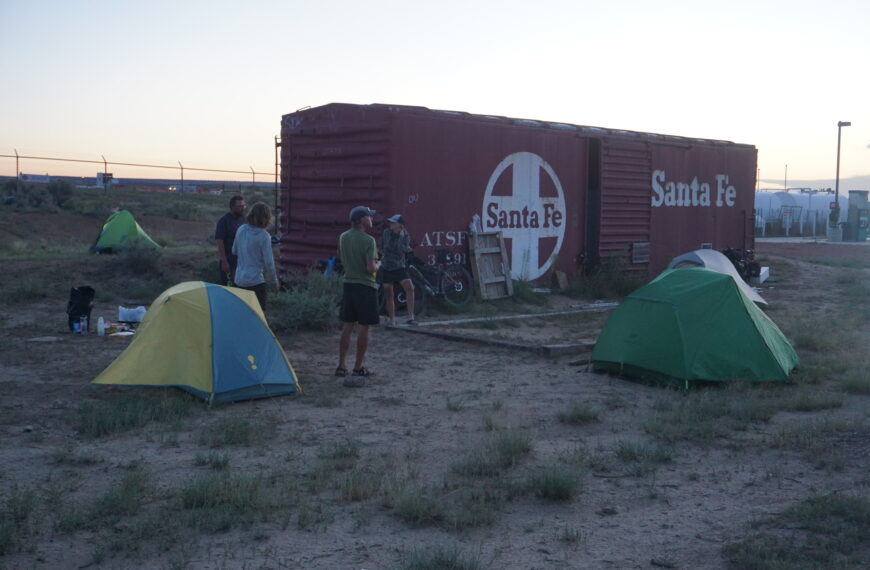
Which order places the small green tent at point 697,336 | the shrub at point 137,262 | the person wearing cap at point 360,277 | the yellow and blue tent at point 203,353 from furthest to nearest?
the shrub at point 137,262, the person wearing cap at point 360,277, the small green tent at point 697,336, the yellow and blue tent at point 203,353

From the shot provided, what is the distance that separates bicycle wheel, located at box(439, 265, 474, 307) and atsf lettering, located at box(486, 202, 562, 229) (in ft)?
4.49

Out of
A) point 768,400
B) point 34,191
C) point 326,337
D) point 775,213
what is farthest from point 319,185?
point 775,213

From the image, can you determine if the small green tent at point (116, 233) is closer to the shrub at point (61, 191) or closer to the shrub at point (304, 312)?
the shrub at point (304, 312)

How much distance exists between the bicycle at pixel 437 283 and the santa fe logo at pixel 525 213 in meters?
1.32

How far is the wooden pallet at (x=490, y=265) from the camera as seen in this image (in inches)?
574

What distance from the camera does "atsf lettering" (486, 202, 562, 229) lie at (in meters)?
15.2

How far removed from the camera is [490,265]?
49.0 ft

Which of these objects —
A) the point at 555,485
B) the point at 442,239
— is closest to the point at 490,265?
the point at 442,239

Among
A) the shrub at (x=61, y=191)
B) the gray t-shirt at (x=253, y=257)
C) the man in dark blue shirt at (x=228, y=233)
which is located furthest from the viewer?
the shrub at (x=61, y=191)

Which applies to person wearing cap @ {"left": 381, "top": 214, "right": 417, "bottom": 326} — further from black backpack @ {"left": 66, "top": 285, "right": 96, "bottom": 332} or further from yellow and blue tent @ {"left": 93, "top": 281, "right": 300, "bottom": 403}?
yellow and blue tent @ {"left": 93, "top": 281, "right": 300, "bottom": 403}

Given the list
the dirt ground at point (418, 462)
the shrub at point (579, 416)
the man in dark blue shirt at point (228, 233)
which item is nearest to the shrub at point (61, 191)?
the dirt ground at point (418, 462)

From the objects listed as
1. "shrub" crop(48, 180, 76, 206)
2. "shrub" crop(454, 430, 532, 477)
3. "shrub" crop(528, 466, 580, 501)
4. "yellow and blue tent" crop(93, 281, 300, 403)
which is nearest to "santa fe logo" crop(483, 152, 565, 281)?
"yellow and blue tent" crop(93, 281, 300, 403)

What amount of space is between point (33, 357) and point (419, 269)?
5.85m

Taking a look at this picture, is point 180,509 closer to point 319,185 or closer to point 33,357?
point 33,357
